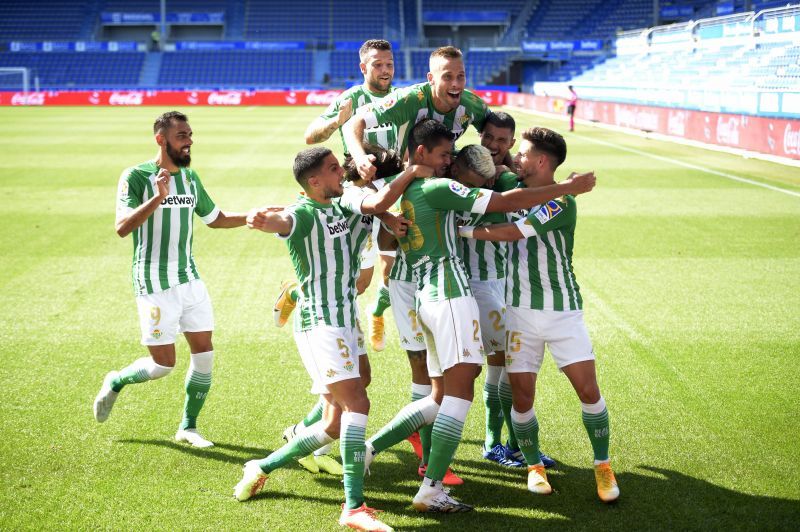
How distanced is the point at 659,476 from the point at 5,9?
70463 millimetres

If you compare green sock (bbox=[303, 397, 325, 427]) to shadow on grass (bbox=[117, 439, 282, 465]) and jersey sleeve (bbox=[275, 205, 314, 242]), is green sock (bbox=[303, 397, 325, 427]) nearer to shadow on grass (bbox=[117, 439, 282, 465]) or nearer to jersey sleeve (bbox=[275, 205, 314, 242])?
shadow on grass (bbox=[117, 439, 282, 465])

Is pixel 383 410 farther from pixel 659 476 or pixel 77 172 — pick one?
pixel 77 172

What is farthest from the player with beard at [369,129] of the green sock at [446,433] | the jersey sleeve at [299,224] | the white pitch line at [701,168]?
the white pitch line at [701,168]

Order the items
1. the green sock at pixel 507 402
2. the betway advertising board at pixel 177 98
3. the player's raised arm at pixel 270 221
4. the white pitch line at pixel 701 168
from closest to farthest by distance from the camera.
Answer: the player's raised arm at pixel 270 221, the green sock at pixel 507 402, the white pitch line at pixel 701 168, the betway advertising board at pixel 177 98

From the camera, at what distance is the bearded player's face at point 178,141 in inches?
230

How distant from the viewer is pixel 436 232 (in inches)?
199

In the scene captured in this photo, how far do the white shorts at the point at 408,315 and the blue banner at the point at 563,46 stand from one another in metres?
55.3

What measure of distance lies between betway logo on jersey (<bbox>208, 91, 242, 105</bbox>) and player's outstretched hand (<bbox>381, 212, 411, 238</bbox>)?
50.9 m

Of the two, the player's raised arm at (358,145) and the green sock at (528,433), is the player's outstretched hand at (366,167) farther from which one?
the green sock at (528,433)

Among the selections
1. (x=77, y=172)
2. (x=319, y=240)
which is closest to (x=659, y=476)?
(x=319, y=240)

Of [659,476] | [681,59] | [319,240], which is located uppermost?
[681,59]

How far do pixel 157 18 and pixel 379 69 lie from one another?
61.5 metres

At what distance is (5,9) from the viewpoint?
6469cm

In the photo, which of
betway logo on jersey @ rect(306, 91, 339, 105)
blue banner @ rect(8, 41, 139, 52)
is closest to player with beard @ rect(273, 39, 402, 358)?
betway logo on jersey @ rect(306, 91, 339, 105)
